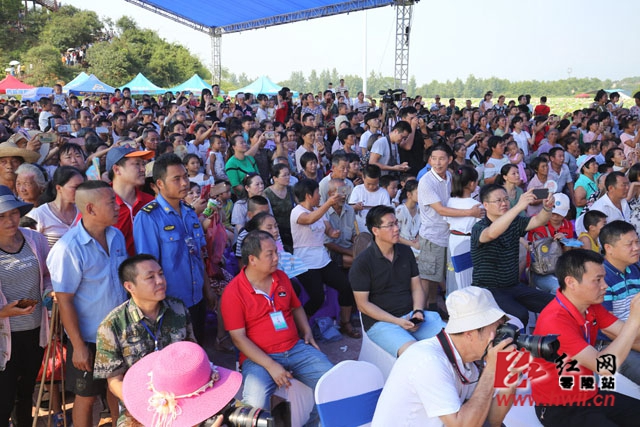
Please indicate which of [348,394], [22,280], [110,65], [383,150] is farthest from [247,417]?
[110,65]

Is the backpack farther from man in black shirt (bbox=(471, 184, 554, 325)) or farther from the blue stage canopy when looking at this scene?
the blue stage canopy

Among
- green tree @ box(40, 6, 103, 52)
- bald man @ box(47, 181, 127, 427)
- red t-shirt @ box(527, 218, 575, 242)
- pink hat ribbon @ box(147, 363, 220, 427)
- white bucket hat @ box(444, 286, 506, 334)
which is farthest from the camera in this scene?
green tree @ box(40, 6, 103, 52)

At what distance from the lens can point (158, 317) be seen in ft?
8.08

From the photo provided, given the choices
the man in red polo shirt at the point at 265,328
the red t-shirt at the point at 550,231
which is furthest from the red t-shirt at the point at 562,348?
the red t-shirt at the point at 550,231

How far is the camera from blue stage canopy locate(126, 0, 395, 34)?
17.9m

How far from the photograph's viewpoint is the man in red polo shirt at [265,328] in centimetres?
277

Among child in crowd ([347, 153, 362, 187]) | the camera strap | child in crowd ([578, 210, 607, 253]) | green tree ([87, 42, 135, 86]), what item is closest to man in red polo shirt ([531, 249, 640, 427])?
the camera strap

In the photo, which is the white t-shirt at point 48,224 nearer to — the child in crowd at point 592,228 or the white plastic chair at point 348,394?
the white plastic chair at point 348,394

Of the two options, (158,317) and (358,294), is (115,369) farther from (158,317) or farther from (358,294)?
(358,294)

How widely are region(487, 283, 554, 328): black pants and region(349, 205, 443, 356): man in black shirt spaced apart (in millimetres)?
592

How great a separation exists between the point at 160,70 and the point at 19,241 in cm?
3738

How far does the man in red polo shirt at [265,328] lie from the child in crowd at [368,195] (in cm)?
200

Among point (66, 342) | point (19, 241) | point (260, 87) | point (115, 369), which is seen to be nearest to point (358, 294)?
point (115, 369)

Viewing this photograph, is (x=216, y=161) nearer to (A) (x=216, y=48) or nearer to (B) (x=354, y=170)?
(B) (x=354, y=170)
